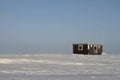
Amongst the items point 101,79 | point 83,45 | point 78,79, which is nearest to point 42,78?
point 78,79

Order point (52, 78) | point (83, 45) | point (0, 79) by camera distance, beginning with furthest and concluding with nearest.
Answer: point (83, 45), point (52, 78), point (0, 79)

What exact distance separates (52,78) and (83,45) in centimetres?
3784

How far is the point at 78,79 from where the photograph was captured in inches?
546

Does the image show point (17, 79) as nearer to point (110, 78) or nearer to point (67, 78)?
point (67, 78)

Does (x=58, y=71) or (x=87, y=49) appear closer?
(x=58, y=71)

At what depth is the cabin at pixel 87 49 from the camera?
51.5m

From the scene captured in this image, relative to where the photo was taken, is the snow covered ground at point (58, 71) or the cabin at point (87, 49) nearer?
the snow covered ground at point (58, 71)

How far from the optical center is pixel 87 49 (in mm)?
51344

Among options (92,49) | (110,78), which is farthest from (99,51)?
(110,78)

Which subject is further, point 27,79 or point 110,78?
point 110,78

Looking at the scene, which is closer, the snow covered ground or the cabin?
the snow covered ground

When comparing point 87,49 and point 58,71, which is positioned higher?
point 87,49

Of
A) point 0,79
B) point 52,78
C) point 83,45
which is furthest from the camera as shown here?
point 83,45

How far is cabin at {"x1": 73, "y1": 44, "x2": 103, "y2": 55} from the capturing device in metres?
51.5
